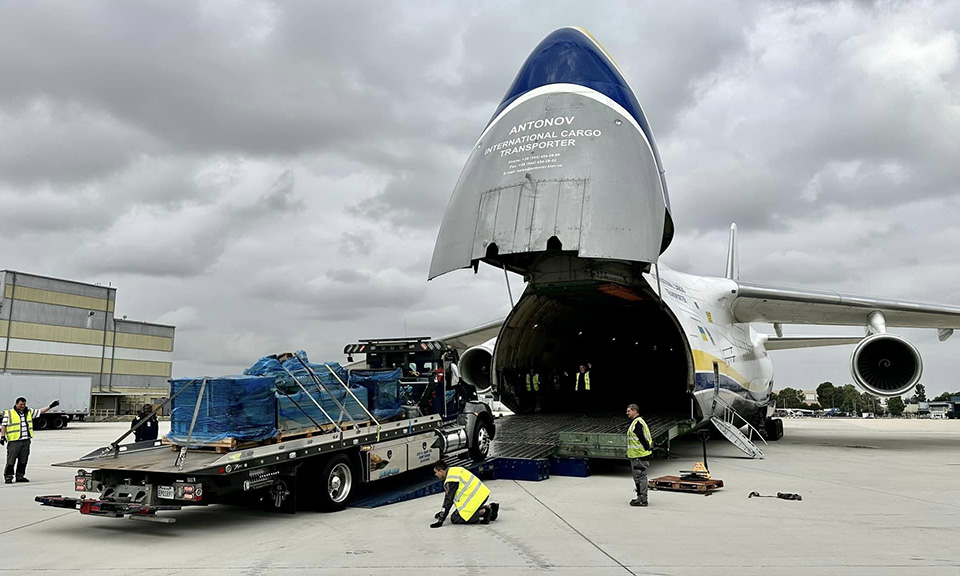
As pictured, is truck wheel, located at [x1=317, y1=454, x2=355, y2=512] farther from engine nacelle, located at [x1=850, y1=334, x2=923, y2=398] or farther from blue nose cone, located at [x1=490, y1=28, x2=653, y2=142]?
engine nacelle, located at [x1=850, y1=334, x2=923, y2=398]

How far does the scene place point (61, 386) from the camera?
32.0 metres

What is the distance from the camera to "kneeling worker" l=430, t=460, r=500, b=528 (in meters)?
8.03

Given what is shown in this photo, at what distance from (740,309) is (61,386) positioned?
2921cm

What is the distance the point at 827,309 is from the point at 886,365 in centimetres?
242

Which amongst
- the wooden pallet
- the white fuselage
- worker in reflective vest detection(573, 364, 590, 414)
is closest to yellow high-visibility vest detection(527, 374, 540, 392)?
worker in reflective vest detection(573, 364, 590, 414)

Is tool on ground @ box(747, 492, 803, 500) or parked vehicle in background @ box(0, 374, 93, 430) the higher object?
parked vehicle in background @ box(0, 374, 93, 430)

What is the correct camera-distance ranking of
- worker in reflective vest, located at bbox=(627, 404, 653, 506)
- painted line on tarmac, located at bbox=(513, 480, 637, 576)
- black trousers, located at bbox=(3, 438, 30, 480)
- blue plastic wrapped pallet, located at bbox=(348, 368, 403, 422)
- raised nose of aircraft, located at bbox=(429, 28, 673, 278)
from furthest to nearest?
1. black trousers, located at bbox=(3, 438, 30, 480)
2. raised nose of aircraft, located at bbox=(429, 28, 673, 278)
3. blue plastic wrapped pallet, located at bbox=(348, 368, 403, 422)
4. worker in reflective vest, located at bbox=(627, 404, 653, 506)
5. painted line on tarmac, located at bbox=(513, 480, 637, 576)

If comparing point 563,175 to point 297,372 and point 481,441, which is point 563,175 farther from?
point 297,372

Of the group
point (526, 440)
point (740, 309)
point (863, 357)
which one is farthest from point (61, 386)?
point (863, 357)

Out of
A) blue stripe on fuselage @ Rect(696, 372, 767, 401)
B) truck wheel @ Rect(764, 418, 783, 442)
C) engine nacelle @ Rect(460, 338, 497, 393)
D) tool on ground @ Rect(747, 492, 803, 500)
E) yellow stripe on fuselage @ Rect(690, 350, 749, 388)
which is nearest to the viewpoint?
tool on ground @ Rect(747, 492, 803, 500)

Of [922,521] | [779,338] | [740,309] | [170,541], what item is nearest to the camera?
[170,541]

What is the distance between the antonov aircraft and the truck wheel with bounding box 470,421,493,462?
2.87 metres

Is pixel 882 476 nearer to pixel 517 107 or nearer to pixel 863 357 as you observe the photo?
pixel 863 357

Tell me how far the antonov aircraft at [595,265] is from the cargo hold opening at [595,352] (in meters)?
0.07
